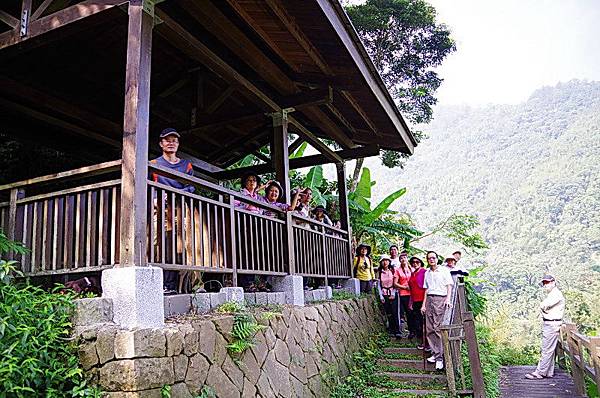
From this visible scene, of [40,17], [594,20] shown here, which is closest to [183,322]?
[40,17]

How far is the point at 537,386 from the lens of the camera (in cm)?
1001

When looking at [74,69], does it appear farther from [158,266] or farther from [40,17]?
[158,266]

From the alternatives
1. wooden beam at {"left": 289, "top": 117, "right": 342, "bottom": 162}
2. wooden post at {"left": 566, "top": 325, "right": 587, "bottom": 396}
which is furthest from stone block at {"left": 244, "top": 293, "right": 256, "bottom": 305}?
wooden post at {"left": 566, "top": 325, "right": 587, "bottom": 396}

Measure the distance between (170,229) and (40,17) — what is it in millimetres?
2253

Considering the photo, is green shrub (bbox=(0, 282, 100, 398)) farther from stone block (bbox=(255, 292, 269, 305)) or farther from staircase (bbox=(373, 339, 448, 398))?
staircase (bbox=(373, 339, 448, 398))

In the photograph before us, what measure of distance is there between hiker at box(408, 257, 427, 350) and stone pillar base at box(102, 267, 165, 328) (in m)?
6.14

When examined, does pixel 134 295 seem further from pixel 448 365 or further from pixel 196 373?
pixel 448 365

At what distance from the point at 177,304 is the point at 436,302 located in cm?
500

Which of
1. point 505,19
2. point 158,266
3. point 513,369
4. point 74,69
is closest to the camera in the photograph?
point 158,266

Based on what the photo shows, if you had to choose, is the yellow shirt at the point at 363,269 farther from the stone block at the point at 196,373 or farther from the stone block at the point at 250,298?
the stone block at the point at 196,373

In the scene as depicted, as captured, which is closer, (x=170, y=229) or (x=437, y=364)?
(x=170, y=229)

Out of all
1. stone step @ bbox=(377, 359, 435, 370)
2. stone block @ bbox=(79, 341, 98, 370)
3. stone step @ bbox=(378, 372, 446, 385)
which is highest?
stone block @ bbox=(79, 341, 98, 370)

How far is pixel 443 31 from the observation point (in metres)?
18.1

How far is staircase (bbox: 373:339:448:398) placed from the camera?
7039 mm
